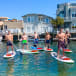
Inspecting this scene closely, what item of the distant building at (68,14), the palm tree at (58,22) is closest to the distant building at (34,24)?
the palm tree at (58,22)

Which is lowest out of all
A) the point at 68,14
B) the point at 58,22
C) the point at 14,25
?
the point at 14,25

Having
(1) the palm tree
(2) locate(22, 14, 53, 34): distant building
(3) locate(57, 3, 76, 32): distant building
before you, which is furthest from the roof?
(3) locate(57, 3, 76, 32): distant building

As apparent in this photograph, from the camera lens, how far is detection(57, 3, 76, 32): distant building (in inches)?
2078

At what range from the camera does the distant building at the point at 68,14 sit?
5278 cm

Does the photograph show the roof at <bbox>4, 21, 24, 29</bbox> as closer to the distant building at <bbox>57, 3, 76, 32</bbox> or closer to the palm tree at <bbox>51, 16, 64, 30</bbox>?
the palm tree at <bbox>51, 16, 64, 30</bbox>

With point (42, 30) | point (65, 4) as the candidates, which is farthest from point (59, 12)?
point (42, 30)

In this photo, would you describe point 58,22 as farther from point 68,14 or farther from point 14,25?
point 14,25

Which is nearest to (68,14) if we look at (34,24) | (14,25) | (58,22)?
(58,22)

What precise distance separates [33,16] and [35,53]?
1464 inches

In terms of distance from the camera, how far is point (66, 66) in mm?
12797

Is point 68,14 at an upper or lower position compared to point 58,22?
upper

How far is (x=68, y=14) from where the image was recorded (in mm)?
54156

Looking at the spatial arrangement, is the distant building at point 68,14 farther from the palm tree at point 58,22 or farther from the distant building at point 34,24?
the distant building at point 34,24

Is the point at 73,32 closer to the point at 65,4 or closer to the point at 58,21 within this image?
the point at 58,21
